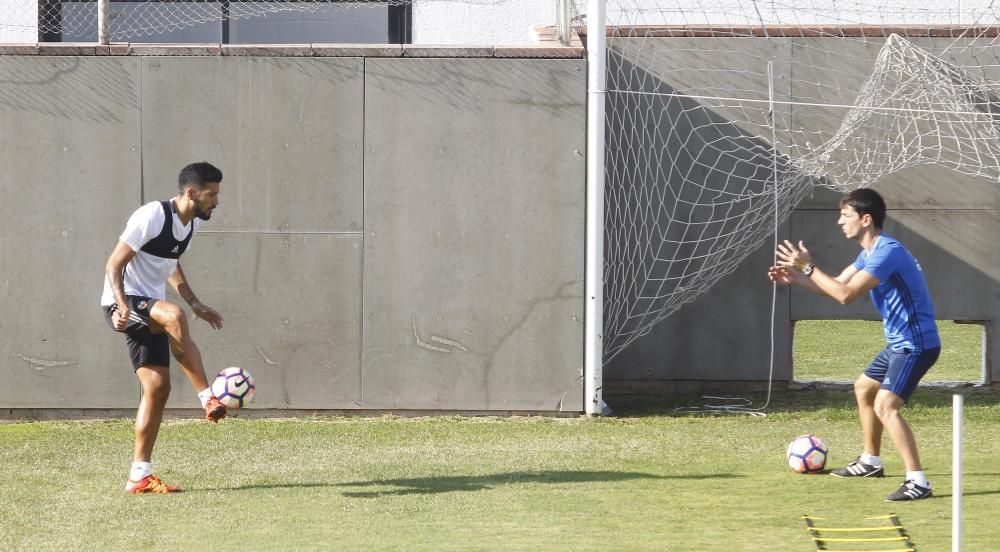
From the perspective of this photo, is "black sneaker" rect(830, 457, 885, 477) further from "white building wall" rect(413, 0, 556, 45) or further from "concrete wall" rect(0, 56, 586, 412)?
"white building wall" rect(413, 0, 556, 45)

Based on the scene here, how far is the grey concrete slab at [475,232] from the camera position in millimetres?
10234

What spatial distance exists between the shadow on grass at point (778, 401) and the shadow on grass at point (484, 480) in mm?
2581

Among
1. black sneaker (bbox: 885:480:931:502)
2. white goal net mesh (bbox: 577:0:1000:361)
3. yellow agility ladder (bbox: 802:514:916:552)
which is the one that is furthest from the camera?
white goal net mesh (bbox: 577:0:1000:361)

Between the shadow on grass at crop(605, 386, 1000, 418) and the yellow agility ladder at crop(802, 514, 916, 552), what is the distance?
4.10m

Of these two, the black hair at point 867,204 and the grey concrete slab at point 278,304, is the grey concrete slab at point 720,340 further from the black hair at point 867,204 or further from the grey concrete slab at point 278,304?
the black hair at point 867,204

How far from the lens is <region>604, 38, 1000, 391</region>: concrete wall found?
1105 centimetres

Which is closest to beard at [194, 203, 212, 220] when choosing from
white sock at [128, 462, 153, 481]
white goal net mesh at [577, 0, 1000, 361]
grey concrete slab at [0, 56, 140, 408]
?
white sock at [128, 462, 153, 481]

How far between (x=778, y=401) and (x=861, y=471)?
3.29 meters

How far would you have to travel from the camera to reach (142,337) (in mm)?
7320

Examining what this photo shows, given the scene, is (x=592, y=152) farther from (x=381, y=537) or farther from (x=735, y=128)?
(x=381, y=537)

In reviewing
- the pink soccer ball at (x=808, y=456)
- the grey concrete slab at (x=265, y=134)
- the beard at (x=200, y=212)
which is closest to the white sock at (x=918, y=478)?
Answer: the pink soccer ball at (x=808, y=456)

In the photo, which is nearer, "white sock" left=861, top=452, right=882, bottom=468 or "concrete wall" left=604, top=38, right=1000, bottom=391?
"white sock" left=861, top=452, right=882, bottom=468

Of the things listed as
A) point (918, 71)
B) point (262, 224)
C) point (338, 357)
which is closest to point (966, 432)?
point (918, 71)

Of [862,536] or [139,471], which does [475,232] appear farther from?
[862,536]
